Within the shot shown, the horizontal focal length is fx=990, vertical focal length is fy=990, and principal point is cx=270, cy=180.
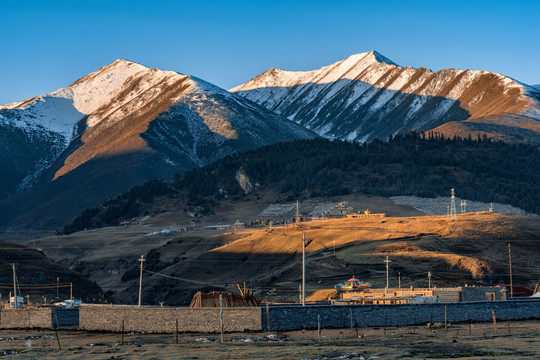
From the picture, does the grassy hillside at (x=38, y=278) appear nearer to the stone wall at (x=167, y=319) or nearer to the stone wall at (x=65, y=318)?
the stone wall at (x=65, y=318)

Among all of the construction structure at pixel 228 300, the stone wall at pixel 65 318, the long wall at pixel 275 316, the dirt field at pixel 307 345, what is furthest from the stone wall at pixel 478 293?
the stone wall at pixel 65 318

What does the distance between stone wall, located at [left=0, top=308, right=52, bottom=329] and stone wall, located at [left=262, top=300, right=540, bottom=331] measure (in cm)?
2186

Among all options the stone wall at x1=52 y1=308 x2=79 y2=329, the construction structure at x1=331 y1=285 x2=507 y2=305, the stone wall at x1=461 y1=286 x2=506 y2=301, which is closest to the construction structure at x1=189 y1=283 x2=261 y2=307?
the stone wall at x1=52 y1=308 x2=79 y2=329

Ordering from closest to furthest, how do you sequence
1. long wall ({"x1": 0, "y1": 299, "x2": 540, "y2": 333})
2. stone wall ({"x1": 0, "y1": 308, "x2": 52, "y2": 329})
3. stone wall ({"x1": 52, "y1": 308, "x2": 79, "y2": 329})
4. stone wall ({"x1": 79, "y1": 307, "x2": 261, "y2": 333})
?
stone wall ({"x1": 79, "y1": 307, "x2": 261, "y2": 333}) → long wall ({"x1": 0, "y1": 299, "x2": 540, "y2": 333}) → stone wall ({"x1": 52, "y1": 308, "x2": 79, "y2": 329}) → stone wall ({"x1": 0, "y1": 308, "x2": 52, "y2": 329})

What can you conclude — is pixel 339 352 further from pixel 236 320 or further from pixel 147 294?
pixel 147 294

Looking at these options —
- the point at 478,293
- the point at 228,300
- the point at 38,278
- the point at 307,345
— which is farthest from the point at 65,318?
the point at 38,278

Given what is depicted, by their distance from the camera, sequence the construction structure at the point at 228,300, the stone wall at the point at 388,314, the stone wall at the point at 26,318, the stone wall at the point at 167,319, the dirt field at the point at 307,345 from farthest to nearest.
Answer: the stone wall at the point at 26,318, the construction structure at the point at 228,300, the stone wall at the point at 388,314, the stone wall at the point at 167,319, the dirt field at the point at 307,345

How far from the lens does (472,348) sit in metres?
56.2

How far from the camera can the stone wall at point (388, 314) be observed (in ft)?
228

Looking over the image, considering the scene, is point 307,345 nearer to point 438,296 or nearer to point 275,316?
point 275,316

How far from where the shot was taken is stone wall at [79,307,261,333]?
6900cm

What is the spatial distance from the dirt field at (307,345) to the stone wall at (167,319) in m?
1.33

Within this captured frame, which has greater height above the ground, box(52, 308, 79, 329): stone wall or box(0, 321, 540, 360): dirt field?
box(52, 308, 79, 329): stone wall

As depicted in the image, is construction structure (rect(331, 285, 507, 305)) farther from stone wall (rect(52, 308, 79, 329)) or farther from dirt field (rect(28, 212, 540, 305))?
dirt field (rect(28, 212, 540, 305))
